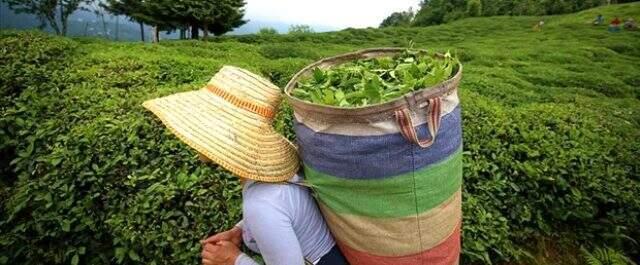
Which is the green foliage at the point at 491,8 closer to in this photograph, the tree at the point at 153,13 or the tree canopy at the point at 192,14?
the tree canopy at the point at 192,14

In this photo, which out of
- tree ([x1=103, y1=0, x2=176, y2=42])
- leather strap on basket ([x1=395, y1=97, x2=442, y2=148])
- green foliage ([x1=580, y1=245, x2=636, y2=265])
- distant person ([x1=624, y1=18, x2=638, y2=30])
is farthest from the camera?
tree ([x1=103, y1=0, x2=176, y2=42])

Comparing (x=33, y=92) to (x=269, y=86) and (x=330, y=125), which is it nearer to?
(x=269, y=86)

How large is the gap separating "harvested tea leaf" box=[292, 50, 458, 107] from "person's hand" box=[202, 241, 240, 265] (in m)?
0.74

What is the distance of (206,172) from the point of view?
3309 mm

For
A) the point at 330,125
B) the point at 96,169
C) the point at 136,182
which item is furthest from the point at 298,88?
the point at 96,169

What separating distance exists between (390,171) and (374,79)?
32 centimetres

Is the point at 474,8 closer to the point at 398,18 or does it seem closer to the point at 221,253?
the point at 398,18

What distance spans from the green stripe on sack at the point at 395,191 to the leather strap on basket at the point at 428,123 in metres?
0.11

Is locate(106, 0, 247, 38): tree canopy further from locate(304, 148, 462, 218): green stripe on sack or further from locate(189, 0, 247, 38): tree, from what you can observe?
locate(304, 148, 462, 218): green stripe on sack

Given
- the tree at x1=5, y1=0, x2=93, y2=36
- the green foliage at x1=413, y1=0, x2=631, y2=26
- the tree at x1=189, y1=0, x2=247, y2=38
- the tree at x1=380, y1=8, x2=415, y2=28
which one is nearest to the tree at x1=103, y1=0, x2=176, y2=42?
the tree at x1=189, y1=0, x2=247, y2=38

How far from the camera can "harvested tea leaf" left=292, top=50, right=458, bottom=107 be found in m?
1.61

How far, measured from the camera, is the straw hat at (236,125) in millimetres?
1754

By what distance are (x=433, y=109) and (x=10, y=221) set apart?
3.30 meters

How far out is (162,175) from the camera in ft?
10.8
